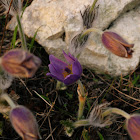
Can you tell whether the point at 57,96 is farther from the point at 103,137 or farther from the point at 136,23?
the point at 136,23

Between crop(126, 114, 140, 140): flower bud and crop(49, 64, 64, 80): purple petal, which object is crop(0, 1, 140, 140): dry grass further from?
crop(126, 114, 140, 140): flower bud

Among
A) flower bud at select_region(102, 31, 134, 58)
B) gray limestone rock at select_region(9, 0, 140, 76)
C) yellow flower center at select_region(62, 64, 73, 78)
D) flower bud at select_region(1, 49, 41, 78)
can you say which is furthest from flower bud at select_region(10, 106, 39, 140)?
gray limestone rock at select_region(9, 0, 140, 76)

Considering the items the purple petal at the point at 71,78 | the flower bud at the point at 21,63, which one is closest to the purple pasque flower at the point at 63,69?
the purple petal at the point at 71,78

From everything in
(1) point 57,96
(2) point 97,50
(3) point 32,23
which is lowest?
(1) point 57,96

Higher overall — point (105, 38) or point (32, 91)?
point (105, 38)

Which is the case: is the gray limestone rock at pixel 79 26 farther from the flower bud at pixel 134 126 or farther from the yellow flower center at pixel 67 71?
the flower bud at pixel 134 126

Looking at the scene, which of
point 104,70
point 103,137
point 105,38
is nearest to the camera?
point 105,38

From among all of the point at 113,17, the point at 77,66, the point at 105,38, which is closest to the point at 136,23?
the point at 113,17
